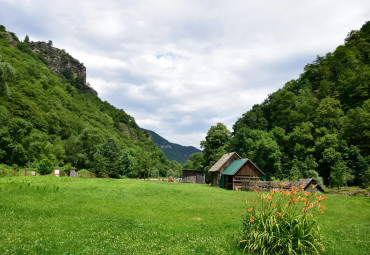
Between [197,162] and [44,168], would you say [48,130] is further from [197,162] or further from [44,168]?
[197,162]

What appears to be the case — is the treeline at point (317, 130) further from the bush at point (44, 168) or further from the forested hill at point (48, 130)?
the bush at point (44, 168)

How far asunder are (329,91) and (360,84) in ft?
28.1

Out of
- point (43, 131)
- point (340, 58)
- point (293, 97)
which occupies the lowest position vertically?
point (43, 131)

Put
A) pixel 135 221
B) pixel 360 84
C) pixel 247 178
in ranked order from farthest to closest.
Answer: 1. pixel 360 84
2. pixel 247 178
3. pixel 135 221

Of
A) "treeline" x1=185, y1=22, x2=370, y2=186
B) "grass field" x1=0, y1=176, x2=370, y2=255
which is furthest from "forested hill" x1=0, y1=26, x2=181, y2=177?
"treeline" x1=185, y1=22, x2=370, y2=186

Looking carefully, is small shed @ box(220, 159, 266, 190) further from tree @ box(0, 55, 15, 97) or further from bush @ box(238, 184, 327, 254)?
tree @ box(0, 55, 15, 97)

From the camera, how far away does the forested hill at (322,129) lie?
→ 48.7 meters

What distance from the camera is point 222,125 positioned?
76.9 meters

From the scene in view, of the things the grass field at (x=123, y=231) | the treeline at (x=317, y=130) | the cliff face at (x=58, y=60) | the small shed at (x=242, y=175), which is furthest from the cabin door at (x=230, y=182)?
the cliff face at (x=58, y=60)

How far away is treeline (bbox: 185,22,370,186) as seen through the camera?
48.8 metres

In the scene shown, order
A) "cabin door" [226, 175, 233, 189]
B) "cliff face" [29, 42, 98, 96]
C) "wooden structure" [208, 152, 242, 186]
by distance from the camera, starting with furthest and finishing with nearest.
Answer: "cliff face" [29, 42, 98, 96]
"wooden structure" [208, 152, 242, 186]
"cabin door" [226, 175, 233, 189]

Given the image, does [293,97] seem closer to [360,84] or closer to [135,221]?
[360,84]

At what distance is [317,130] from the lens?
176ft

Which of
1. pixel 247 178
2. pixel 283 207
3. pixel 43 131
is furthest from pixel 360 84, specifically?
pixel 43 131
